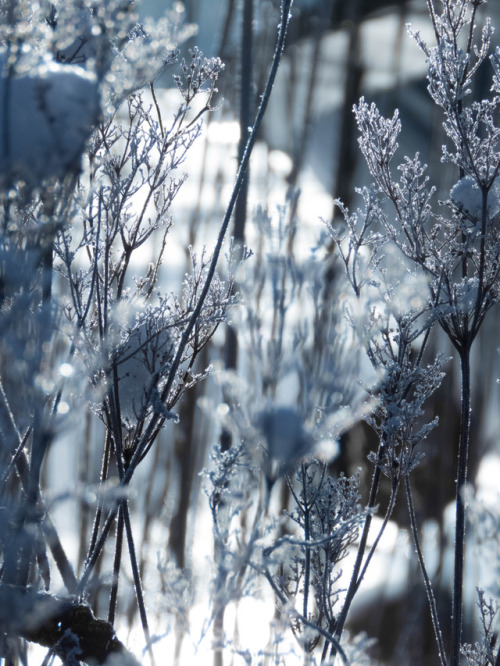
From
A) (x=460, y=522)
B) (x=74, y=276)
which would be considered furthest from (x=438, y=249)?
(x=74, y=276)

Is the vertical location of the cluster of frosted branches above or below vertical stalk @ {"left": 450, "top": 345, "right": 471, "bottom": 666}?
above

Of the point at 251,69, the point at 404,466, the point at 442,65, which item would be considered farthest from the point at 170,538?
the point at 442,65

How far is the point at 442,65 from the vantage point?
1134 mm

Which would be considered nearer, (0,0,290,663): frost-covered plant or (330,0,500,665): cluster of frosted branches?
(0,0,290,663): frost-covered plant

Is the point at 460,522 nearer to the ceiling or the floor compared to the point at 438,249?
nearer to the floor

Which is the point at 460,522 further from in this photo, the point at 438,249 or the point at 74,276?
the point at 74,276

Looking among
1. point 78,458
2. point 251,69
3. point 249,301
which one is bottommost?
point 249,301

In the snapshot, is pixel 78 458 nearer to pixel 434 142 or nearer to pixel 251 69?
pixel 251 69

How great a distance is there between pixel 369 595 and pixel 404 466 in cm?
328

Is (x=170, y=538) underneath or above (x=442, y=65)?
underneath

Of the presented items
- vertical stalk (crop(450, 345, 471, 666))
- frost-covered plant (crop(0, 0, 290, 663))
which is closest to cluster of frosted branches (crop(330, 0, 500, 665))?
vertical stalk (crop(450, 345, 471, 666))

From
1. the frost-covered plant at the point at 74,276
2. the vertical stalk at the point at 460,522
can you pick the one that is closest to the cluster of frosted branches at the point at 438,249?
the vertical stalk at the point at 460,522

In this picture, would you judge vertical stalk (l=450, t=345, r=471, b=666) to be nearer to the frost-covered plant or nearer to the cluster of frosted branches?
the cluster of frosted branches

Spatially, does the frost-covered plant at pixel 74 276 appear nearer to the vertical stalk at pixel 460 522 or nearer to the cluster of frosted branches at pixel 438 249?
the cluster of frosted branches at pixel 438 249
